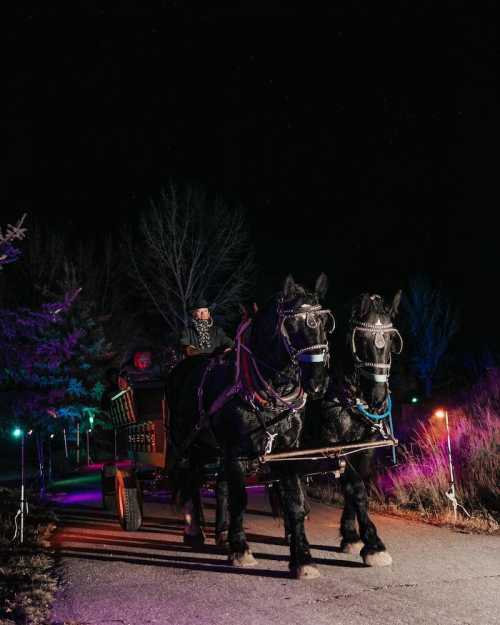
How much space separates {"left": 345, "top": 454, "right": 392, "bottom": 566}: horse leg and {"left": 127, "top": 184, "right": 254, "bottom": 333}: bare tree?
80.1 feet

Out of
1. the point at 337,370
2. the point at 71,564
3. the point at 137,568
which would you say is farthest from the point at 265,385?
the point at 71,564

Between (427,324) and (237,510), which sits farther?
(427,324)

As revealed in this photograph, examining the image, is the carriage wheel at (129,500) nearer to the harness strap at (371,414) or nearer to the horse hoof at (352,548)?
the horse hoof at (352,548)

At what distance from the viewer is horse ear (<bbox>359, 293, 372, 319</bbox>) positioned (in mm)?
7363

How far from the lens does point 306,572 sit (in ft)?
22.2

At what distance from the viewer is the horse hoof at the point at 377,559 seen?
7207 mm

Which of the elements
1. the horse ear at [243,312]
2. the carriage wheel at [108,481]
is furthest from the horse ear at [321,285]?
the carriage wheel at [108,481]

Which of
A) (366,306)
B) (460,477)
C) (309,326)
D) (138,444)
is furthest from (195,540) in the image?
(460,477)

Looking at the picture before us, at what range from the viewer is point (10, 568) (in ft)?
24.0

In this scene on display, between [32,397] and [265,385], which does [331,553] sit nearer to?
[265,385]

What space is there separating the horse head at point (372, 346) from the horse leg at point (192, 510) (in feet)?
8.88

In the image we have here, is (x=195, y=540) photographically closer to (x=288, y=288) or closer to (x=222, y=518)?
(x=222, y=518)

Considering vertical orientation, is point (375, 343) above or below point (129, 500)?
above

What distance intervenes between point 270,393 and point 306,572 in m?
1.69
